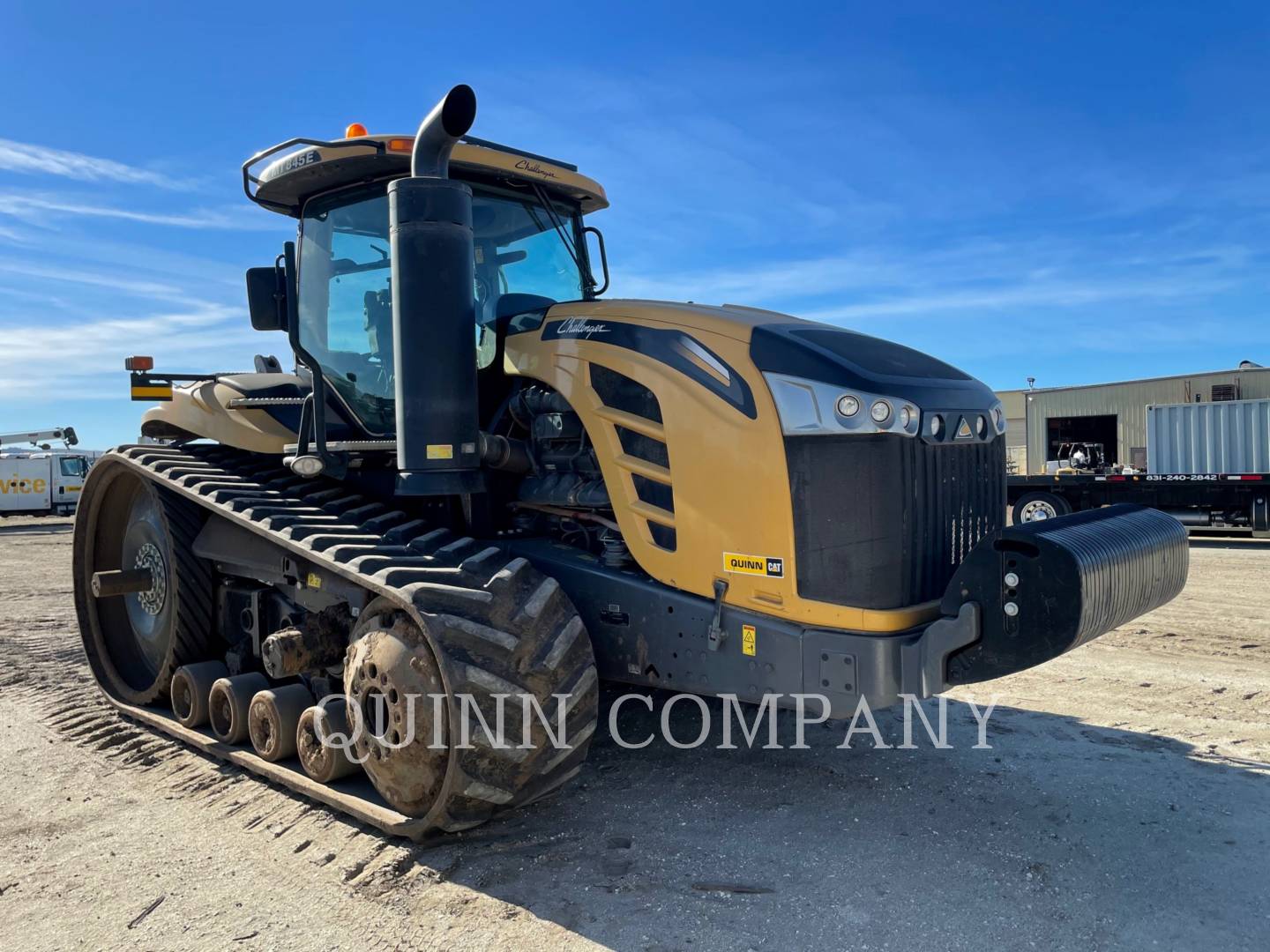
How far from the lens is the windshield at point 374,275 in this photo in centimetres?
475

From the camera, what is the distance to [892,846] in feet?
12.6

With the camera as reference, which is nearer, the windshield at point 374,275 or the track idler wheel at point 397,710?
the track idler wheel at point 397,710

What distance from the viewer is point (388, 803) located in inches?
156

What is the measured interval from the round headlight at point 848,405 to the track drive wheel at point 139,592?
153 inches

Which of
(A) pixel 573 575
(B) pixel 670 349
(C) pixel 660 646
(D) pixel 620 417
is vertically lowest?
(C) pixel 660 646

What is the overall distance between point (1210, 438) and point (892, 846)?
17084 mm

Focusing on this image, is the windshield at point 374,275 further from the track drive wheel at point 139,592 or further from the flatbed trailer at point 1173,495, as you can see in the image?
the flatbed trailer at point 1173,495

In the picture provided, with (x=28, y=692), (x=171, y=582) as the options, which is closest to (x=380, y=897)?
(x=171, y=582)

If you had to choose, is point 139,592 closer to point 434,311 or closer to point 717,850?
point 434,311

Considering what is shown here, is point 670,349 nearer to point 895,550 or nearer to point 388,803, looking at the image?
point 895,550

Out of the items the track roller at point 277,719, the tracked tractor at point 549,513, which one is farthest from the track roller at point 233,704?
the track roller at point 277,719

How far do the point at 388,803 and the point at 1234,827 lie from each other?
11.0ft

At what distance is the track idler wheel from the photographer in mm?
3701

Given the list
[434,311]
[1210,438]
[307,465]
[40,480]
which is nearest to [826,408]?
[434,311]
